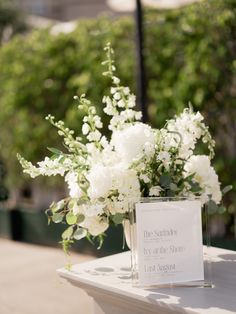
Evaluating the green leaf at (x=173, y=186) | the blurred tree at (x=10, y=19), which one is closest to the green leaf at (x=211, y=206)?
the green leaf at (x=173, y=186)

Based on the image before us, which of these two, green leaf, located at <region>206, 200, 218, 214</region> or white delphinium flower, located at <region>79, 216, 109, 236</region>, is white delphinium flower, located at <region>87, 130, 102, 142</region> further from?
green leaf, located at <region>206, 200, 218, 214</region>

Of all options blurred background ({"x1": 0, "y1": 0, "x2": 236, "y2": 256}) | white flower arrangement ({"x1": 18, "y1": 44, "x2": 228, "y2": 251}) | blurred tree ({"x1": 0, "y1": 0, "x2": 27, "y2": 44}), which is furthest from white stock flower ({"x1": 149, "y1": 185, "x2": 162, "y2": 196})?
blurred tree ({"x1": 0, "y1": 0, "x2": 27, "y2": 44})

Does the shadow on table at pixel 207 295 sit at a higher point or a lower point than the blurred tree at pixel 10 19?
lower

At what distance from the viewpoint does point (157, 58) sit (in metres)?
4.98

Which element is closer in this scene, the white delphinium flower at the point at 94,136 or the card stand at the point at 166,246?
the card stand at the point at 166,246

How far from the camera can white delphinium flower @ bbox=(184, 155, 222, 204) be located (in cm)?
197

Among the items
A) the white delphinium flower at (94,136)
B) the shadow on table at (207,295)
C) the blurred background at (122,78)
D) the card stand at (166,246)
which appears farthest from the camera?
the blurred background at (122,78)

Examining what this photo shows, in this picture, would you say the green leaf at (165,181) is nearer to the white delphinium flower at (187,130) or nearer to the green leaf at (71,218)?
the white delphinium flower at (187,130)

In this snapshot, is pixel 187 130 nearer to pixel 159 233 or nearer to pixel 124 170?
pixel 124 170

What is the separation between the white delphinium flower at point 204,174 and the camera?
1971 millimetres

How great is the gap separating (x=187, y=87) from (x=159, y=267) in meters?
3.00

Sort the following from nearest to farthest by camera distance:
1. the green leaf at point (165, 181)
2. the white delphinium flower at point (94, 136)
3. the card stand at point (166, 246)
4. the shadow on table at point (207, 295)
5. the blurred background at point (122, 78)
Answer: the shadow on table at point (207, 295)
the card stand at point (166, 246)
the green leaf at point (165, 181)
the white delphinium flower at point (94, 136)
the blurred background at point (122, 78)

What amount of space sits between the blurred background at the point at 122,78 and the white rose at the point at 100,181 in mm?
2547

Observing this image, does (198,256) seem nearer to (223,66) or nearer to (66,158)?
(66,158)
